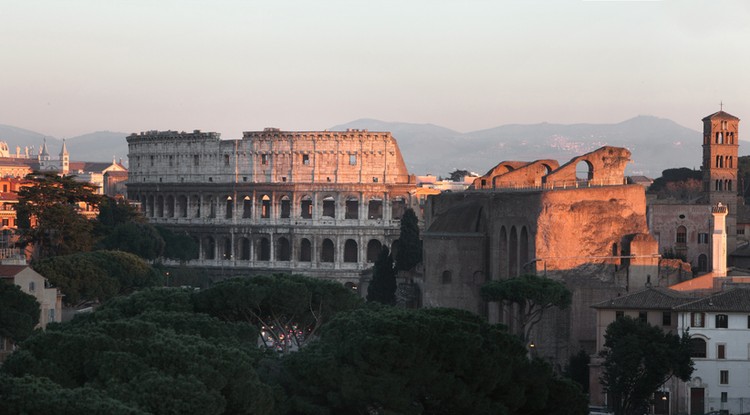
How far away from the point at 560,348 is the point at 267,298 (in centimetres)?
1379

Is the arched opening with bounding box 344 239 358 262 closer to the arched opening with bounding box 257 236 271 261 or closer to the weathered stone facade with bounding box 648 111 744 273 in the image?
the arched opening with bounding box 257 236 271 261

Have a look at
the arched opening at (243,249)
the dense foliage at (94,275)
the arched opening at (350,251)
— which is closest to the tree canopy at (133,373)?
the dense foliage at (94,275)

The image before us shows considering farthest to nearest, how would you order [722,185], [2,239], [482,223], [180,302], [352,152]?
[352,152]
[2,239]
[722,185]
[482,223]
[180,302]

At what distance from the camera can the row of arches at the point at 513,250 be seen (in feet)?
241

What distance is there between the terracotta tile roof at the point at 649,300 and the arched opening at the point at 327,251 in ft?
221

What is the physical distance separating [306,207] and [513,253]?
61.8m

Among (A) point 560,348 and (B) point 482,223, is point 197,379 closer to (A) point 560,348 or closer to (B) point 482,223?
(A) point 560,348

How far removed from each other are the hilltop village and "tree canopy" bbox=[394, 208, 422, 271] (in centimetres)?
178

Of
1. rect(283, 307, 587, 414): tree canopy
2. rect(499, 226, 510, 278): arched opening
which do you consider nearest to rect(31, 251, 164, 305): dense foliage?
rect(499, 226, 510, 278): arched opening

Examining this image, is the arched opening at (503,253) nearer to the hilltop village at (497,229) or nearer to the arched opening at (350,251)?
the hilltop village at (497,229)

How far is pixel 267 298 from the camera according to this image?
60.3 m

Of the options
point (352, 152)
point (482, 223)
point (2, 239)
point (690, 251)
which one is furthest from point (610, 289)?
point (352, 152)

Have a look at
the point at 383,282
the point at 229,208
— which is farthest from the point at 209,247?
the point at 383,282

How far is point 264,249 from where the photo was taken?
436 ft
